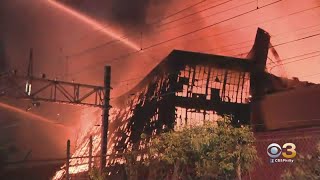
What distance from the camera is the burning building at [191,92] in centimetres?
4425

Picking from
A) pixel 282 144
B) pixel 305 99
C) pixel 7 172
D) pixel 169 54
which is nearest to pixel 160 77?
pixel 169 54

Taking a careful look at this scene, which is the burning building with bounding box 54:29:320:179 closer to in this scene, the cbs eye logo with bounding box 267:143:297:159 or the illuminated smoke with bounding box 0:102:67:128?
the illuminated smoke with bounding box 0:102:67:128

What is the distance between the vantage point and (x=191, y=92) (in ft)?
151

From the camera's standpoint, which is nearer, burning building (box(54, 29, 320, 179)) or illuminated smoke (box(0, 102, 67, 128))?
burning building (box(54, 29, 320, 179))

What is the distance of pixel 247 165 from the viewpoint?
32.9 feet

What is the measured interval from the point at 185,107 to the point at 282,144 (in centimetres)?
2274

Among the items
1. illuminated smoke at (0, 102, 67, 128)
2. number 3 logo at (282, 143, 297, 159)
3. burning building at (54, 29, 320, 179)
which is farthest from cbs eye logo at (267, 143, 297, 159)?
illuminated smoke at (0, 102, 67, 128)

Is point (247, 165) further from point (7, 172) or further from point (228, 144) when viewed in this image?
point (7, 172)

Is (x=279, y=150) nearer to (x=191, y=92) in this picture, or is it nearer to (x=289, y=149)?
(x=289, y=149)

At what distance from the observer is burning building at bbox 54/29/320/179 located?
1742 inches

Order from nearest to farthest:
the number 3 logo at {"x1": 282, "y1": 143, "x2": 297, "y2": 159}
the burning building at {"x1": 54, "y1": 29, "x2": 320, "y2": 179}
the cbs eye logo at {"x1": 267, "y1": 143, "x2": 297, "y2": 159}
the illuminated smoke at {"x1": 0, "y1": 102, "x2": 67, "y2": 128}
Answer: the number 3 logo at {"x1": 282, "y1": 143, "x2": 297, "y2": 159}
the cbs eye logo at {"x1": 267, "y1": 143, "x2": 297, "y2": 159}
the burning building at {"x1": 54, "y1": 29, "x2": 320, "y2": 179}
the illuminated smoke at {"x1": 0, "y1": 102, "x2": 67, "y2": 128}

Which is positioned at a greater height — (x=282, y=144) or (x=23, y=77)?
(x=23, y=77)

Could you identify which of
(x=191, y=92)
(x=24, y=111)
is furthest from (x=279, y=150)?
(x=24, y=111)

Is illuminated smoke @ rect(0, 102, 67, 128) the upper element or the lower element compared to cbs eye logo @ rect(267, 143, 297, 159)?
upper
